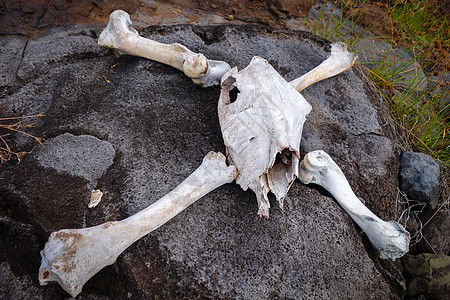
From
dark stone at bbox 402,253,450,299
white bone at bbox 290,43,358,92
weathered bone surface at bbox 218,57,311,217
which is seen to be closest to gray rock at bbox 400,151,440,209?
dark stone at bbox 402,253,450,299

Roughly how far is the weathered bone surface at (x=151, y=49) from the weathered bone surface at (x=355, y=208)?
0.87 m

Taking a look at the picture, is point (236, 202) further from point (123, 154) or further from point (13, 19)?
point (13, 19)

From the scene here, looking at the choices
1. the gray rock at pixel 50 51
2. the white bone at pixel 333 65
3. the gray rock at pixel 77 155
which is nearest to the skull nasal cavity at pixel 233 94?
the white bone at pixel 333 65

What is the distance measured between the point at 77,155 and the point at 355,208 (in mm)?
1677

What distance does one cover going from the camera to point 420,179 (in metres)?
2.42

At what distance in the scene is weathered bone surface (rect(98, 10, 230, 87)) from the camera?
2.36 meters

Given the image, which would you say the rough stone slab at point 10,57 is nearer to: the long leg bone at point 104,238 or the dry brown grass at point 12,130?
the dry brown grass at point 12,130

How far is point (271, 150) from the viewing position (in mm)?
1816

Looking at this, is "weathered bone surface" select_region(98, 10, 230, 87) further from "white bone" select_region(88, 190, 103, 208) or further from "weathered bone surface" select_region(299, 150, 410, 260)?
Answer: "white bone" select_region(88, 190, 103, 208)

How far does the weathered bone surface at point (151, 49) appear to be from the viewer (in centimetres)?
236

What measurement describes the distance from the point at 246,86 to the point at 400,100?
72.6 inches

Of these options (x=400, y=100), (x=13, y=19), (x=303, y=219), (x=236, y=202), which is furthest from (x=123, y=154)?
(x=400, y=100)

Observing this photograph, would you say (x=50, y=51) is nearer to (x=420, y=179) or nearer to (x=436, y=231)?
(x=420, y=179)

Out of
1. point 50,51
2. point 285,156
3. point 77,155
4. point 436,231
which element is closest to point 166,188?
point 77,155
